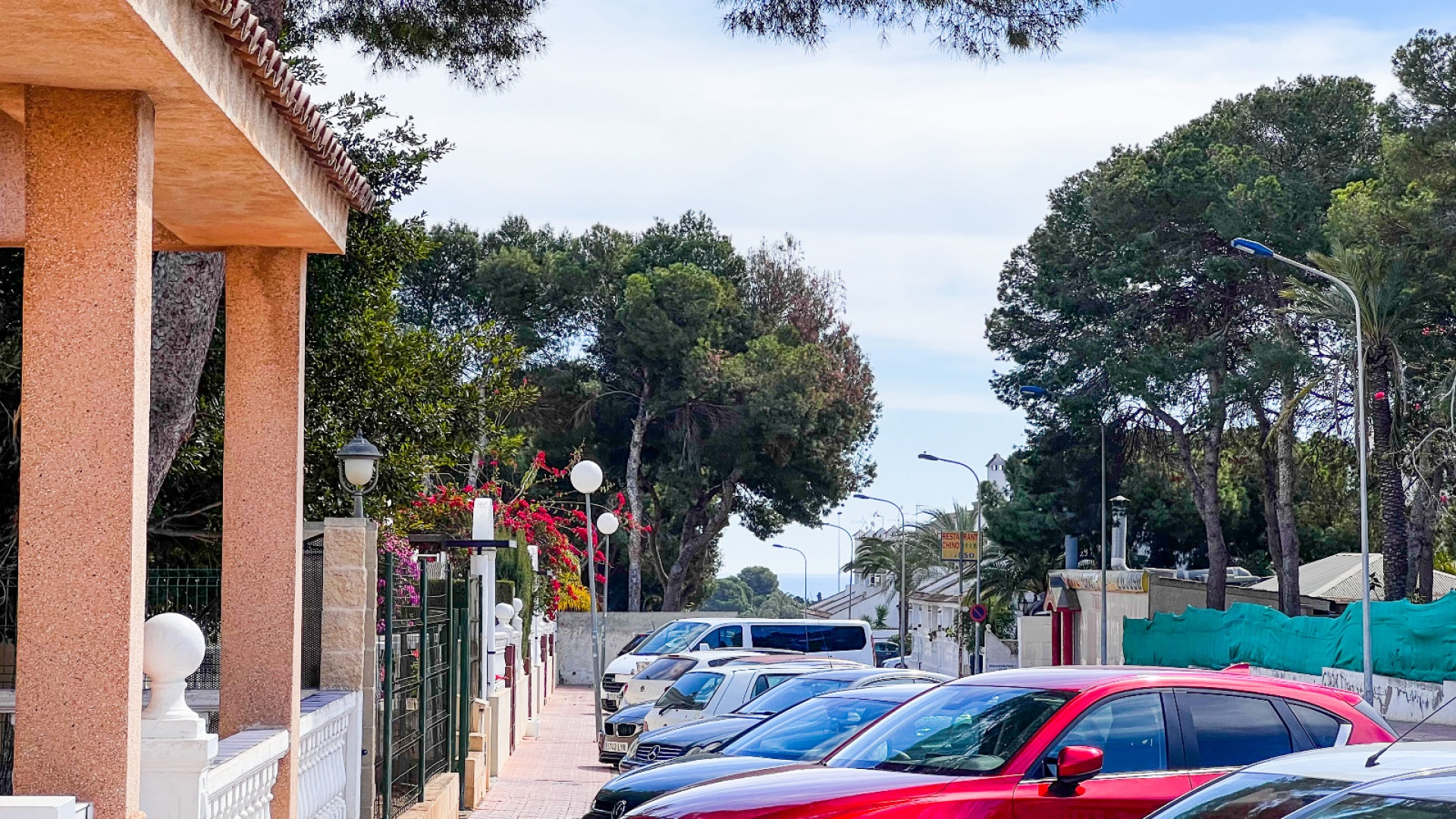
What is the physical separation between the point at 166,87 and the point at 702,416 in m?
49.4

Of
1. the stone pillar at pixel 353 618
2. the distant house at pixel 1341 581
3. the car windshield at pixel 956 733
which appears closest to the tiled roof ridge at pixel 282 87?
the stone pillar at pixel 353 618

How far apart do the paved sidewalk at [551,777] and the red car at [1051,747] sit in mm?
5985

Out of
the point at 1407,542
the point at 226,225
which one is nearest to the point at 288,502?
the point at 226,225

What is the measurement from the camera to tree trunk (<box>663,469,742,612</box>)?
56312mm

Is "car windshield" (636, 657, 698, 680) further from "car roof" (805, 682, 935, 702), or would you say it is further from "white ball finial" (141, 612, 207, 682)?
"white ball finial" (141, 612, 207, 682)

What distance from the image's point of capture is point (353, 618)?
33.2 feet

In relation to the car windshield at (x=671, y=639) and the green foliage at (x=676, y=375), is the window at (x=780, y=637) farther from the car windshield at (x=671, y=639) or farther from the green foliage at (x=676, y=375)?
the green foliage at (x=676, y=375)

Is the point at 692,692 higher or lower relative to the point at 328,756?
lower

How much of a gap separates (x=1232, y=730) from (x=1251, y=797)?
11.0 ft

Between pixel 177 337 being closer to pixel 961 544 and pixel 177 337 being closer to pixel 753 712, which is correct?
pixel 753 712

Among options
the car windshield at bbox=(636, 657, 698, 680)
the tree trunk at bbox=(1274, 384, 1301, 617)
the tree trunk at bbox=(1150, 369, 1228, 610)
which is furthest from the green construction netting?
the car windshield at bbox=(636, 657, 698, 680)

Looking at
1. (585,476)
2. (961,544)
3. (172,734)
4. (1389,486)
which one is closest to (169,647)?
(172,734)

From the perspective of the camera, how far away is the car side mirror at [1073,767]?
7.06m

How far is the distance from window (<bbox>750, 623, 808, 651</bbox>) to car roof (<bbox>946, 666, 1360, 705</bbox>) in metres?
20.5
